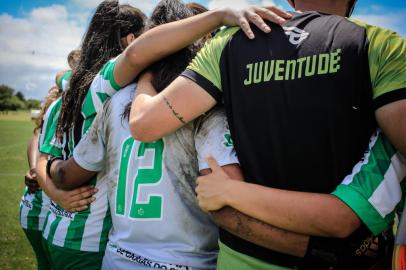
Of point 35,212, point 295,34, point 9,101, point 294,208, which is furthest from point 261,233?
point 9,101

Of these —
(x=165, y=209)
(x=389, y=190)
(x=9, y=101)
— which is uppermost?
(x=389, y=190)

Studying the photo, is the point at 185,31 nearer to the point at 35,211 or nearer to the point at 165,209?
the point at 165,209

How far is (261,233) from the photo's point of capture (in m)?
1.45

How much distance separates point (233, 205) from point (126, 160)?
70 centimetres

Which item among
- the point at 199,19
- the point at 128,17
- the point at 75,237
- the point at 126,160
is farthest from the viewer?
the point at 128,17

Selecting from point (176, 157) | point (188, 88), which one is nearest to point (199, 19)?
point (188, 88)

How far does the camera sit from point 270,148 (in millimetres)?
1487

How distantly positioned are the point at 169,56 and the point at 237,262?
1.09 meters

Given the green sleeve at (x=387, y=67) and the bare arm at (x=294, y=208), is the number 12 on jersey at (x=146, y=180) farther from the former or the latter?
the green sleeve at (x=387, y=67)

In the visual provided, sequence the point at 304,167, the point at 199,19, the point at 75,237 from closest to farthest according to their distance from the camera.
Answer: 1. the point at 304,167
2. the point at 199,19
3. the point at 75,237

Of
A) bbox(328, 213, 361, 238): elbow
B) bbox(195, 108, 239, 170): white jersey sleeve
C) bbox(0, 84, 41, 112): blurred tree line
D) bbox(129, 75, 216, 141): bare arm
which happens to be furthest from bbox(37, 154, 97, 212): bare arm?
bbox(0, 84, 41, 112): blurred tree line

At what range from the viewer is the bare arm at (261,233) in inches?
56.0

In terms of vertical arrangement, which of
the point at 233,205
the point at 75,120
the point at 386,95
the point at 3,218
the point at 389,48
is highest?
the point at 389,48

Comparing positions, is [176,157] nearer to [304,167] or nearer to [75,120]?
[304,167]
